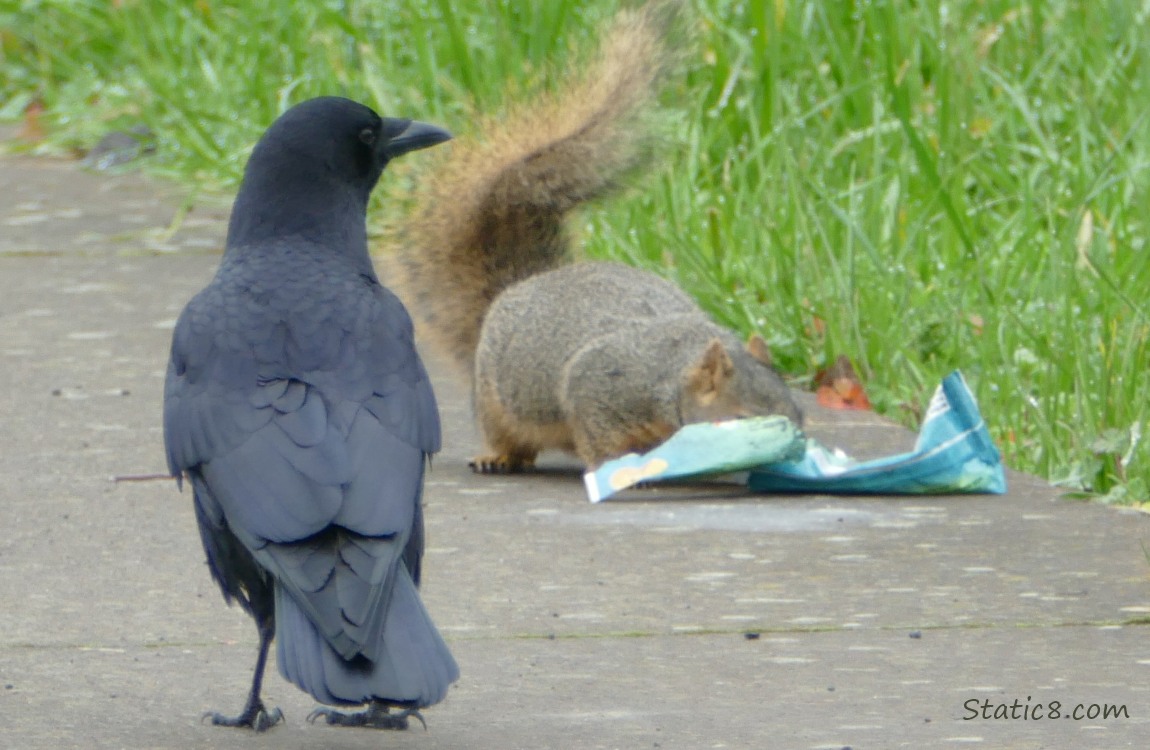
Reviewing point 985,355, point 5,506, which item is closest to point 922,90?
point 985,355

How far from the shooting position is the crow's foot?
139 inches

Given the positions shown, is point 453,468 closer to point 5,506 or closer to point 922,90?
point 5,506

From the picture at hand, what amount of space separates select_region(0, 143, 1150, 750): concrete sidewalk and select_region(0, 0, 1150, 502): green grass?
0.44m

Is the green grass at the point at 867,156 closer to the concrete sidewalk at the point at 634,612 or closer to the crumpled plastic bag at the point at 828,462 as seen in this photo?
the crumpled plastic bag at the point at 828,462

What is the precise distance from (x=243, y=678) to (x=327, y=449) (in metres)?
0.70

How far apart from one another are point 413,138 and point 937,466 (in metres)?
1.70

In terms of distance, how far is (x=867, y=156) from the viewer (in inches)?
319

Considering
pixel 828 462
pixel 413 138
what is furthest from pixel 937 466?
pixel 413 138

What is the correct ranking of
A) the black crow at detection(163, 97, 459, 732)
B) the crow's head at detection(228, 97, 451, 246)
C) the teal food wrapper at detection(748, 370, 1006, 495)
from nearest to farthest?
the black crow at detection(163, 97, 459, 732) < the crow's head at detection(228, 97, 451, 246) < the teal food wrapper at detection(748, 370, 1006, 495)

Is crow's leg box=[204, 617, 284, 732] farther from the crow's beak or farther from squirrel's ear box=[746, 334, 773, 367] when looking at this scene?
squirrel's ear box=[746, 334, 773, 367]

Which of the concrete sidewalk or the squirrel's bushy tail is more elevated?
the squirrel's bushy tail

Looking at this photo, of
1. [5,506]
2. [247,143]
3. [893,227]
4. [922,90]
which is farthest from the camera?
[247,143]

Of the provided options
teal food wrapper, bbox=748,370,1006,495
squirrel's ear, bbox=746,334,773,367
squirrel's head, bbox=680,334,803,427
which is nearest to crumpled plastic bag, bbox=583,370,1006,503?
teal food wrapper, bbox=748,370,1006,495

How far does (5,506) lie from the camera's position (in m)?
5.11
